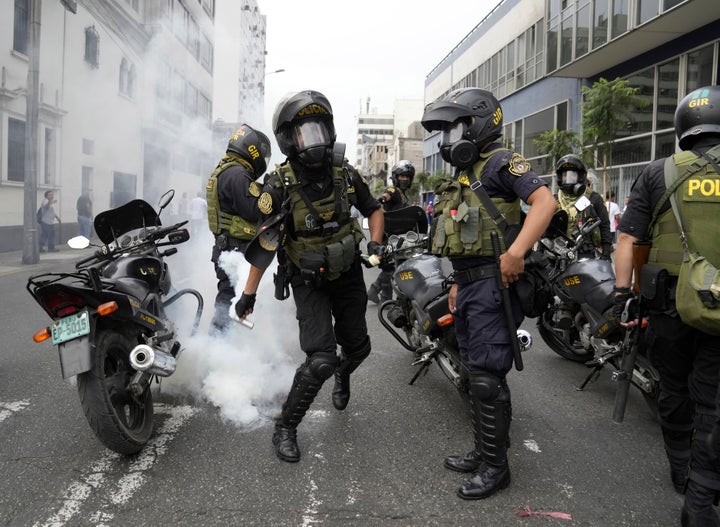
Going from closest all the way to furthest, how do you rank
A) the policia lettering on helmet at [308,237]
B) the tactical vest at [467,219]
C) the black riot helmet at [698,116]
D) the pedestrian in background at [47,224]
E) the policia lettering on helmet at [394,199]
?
the black riot helmet at [698,116] → the tactical vest at [467,219] → the policia lettering on helmet at [308,237] → the policia lettering on helmet at [394,199] → the pedestrian in background at [47,224]

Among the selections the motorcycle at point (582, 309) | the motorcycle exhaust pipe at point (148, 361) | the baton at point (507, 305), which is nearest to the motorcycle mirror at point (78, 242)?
the motorcycle exhaust pipe at point (148, 361)

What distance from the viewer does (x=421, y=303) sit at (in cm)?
405

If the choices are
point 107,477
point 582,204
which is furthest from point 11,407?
point 582,204

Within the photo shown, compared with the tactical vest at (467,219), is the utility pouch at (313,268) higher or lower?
lower

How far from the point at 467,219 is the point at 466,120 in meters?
0.52

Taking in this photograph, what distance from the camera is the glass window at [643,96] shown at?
1484 cm

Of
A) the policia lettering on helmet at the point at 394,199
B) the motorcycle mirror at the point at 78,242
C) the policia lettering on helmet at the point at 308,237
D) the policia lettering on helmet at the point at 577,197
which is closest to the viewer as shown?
the policia lettering on helmet at the point at 308,237

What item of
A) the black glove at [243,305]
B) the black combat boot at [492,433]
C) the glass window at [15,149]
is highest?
the glass window at [15,149]

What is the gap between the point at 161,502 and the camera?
268cm

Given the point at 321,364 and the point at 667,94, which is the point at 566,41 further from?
the point at 321,364

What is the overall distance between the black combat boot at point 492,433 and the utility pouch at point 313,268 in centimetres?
98

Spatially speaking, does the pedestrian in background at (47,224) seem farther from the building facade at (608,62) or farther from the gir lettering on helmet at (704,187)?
the gir lettering on helmet at (704,187)

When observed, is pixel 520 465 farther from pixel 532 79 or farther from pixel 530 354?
pixel 532 79

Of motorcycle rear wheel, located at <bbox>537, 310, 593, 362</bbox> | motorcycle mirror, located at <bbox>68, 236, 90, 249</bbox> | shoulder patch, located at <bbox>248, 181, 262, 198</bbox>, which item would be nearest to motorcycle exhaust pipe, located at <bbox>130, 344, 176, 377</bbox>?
motorcycle mirror, located at <bbox>68, 236, 90, 249</bbox>
